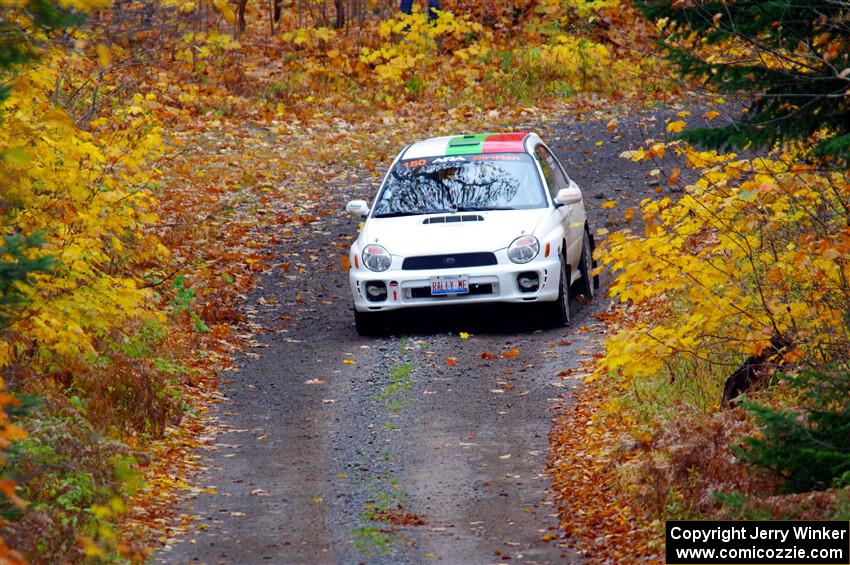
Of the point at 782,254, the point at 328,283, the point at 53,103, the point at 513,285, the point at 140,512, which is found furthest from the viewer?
the point at 328,283

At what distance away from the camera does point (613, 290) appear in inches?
375

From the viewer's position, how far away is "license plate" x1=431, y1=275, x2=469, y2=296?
40.3ft

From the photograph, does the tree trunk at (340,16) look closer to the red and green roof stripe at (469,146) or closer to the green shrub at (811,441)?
the red and green roof stripe at (469,146)

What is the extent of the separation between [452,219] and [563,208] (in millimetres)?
1292

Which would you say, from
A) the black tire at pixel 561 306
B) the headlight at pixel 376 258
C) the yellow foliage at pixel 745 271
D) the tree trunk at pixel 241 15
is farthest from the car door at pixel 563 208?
the tree trunk at pixel 241 15

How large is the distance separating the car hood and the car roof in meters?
1.08

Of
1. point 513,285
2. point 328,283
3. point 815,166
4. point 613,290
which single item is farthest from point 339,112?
point 815,166

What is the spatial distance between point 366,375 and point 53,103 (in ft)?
11.9

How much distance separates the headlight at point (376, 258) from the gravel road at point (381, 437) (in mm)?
769

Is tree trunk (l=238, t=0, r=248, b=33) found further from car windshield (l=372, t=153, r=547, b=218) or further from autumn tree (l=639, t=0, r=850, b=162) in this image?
autumn tree (l=639, t=0, r=850, b=162)

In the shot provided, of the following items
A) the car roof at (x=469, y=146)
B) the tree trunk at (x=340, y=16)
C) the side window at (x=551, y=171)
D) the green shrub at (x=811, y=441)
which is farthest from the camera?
the tree trunk at (x=340, y=16)

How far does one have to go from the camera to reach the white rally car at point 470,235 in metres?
12.4

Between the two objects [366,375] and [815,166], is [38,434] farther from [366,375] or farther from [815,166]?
[815,166]

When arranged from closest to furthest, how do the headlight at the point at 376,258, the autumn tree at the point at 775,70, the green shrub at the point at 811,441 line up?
the green shrub at the point at 811,441
the autumn tree at the point at 775,70
the headlight at the point at 376,258
